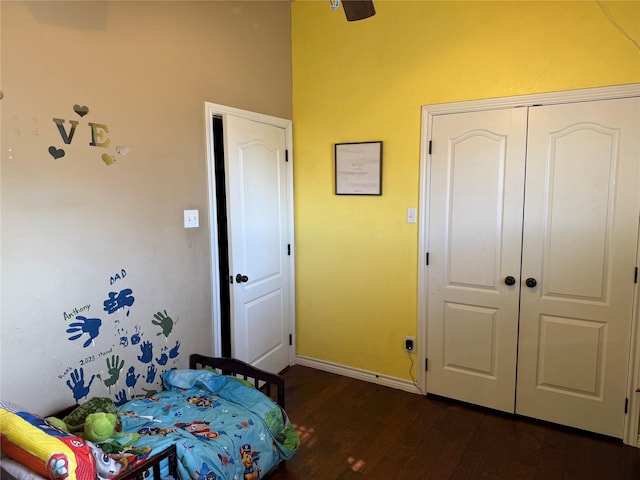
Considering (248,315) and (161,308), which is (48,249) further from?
(248,315)

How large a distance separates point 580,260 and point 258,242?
2144 mm

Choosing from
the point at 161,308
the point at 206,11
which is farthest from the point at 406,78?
the point at 161,308

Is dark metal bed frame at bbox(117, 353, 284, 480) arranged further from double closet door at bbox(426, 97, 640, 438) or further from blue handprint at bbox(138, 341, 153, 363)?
double closet door at bbox(426, 97, 640, 438)

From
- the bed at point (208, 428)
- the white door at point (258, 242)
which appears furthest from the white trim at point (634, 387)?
the white door at point (258, 242)

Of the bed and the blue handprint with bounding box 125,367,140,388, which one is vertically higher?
the blue handprint with bounding box 125,367,140,388

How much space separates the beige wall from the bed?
251 mm

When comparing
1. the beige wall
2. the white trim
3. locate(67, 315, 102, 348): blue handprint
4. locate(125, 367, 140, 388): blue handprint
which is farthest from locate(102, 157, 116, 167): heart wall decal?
the white trim

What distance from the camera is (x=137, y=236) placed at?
2.38m

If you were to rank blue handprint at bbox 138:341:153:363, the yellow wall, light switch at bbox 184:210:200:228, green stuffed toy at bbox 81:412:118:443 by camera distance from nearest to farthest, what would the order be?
1. green stuffed toy at bbox 81:412:118:443
2. blue handprint at bbox 138:341:153:363
3. the yellow wall
4. light switch at bbox 184:210:200:228

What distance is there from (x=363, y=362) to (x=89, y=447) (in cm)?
226

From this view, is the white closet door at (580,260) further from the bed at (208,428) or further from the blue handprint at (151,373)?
the blue handprint at (151,373)

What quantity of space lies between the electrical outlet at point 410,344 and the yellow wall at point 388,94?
5cm

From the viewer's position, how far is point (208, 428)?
2098 mm

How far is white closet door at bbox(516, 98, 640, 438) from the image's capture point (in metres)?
2.50
